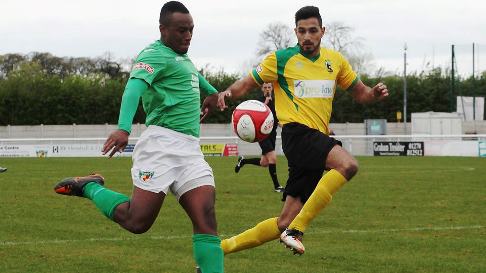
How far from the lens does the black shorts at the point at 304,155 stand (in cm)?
806

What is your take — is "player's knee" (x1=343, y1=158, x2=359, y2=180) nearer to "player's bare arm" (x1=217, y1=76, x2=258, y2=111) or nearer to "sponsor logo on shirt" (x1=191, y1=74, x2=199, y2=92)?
"player's bare arm" (x1=217, y1=76, x2=258, y2=111)

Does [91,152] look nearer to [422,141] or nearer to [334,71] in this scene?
[422,141]

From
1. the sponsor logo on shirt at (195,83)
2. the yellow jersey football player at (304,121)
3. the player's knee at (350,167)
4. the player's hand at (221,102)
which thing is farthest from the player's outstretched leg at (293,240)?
the sponsor logo on shirt at (195,83)

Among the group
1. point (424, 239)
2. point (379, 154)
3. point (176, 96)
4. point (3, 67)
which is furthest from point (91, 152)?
point (3, 67)

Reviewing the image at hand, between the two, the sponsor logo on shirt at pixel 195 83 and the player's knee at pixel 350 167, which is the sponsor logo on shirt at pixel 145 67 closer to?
the sponsor logo on shirt at pixel 195 83

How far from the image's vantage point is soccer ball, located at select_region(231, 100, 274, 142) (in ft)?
27.5

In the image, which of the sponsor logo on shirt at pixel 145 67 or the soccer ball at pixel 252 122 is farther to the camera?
the soccer ball at pixel 252 122

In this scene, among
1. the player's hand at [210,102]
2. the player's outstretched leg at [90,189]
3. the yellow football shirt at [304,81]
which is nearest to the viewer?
the player's outstretched leg at [90,189]

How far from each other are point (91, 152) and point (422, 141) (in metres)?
15.5

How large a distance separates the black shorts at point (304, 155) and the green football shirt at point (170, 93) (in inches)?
63.5

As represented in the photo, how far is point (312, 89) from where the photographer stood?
326 inches

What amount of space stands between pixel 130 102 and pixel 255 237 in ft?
8.35

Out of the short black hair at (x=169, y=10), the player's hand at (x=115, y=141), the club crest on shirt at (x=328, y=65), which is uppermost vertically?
the short black hair at (x=169, y=10)

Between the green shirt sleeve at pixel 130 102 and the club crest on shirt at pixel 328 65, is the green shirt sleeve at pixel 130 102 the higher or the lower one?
the lower one
